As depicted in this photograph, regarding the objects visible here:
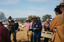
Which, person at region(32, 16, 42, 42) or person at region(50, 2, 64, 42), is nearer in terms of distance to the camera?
person at region(50, 2, 64, 42)

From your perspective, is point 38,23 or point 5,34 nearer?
point 5,34

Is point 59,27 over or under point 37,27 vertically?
over

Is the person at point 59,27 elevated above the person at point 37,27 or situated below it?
above

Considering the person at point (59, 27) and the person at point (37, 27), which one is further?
the person at point (37, 27)

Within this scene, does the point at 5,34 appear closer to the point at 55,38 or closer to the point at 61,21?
the point at 55,38

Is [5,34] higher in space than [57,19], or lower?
lower

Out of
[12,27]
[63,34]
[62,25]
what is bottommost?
[12,27]

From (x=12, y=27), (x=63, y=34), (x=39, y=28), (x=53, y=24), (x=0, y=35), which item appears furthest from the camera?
(x=12, y=27)

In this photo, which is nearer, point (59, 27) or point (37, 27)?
point (59, 27)

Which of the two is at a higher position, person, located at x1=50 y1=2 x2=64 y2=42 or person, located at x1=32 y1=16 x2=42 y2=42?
person, located at x1=50 y1=2 x2=64 y2=42

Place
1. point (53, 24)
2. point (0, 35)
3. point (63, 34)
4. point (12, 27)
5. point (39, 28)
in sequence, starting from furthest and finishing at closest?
1. point (12, 27)
2. point (39, 28)
3. point (0, 35)
4. point (53, 24)
5. point (63, 34)

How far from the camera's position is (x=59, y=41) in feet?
7.91

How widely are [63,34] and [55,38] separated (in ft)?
0.92

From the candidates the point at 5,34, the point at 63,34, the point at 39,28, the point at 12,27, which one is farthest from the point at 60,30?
the point at 12,27
